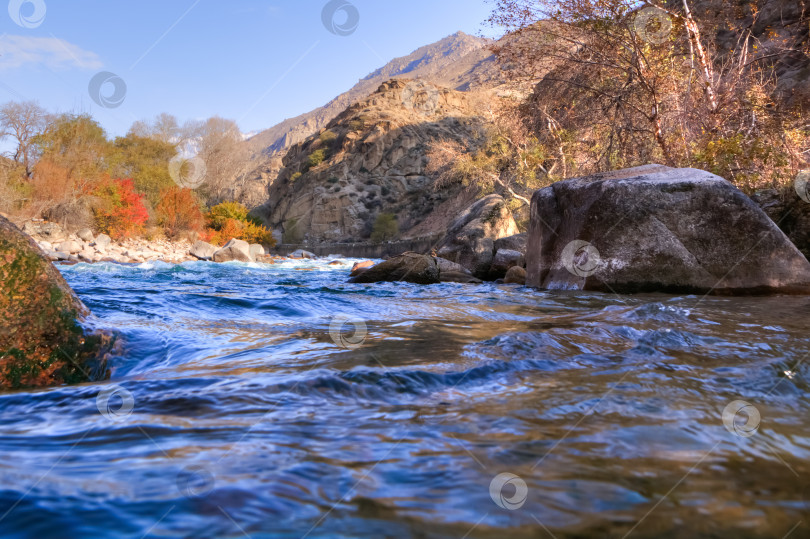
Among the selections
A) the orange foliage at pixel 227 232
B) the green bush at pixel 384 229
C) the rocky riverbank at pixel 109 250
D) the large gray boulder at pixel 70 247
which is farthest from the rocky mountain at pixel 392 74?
the large gray boulder at pixel 70 247

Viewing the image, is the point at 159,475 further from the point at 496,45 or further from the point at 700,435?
the point at 496,45

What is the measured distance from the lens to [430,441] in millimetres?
1495

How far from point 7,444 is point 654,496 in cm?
195

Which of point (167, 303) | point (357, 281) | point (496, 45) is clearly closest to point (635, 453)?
point (167, 303)

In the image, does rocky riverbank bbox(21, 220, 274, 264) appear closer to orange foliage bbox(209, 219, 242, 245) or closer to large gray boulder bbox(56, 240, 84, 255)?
large gray boulder bbox(56, 240, 84, 255)

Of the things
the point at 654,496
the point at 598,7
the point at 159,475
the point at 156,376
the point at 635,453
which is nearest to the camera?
the point at 654,496

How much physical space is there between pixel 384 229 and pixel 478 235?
3185cm

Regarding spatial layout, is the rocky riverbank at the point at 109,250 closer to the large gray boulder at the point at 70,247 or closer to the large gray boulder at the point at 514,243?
the large gray boulder at the point at 70,247

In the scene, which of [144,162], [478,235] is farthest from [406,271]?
[144,162]

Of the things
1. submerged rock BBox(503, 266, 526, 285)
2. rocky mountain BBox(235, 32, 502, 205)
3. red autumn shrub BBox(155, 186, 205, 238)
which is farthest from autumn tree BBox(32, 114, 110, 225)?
rocky mountain BBox(235, 32, 502, 205)

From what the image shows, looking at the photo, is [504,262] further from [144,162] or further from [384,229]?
[144,162]

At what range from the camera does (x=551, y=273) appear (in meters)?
8.02

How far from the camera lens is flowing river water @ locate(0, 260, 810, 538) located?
1.05 meters

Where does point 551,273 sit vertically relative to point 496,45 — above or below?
below
